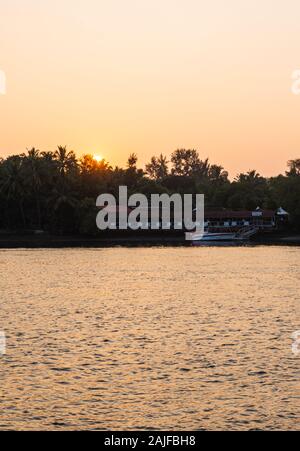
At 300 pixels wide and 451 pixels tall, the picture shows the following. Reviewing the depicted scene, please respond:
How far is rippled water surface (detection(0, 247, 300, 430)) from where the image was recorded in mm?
21969

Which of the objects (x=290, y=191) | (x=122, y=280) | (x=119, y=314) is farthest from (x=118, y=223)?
(x=119, y=314)

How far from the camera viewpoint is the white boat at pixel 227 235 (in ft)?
514

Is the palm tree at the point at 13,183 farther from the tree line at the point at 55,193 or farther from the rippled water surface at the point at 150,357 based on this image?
the rippled water surface at the point at 150,357

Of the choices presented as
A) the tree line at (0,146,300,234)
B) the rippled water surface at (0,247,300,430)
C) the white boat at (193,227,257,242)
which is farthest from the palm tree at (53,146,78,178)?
the rippled water surface at (0,247,300,430)

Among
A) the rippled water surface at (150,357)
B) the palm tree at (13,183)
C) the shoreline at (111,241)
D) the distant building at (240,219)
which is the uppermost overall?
the palm tree at (13,183)

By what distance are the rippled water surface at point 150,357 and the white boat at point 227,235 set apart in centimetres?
9315

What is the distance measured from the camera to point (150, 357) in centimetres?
3027

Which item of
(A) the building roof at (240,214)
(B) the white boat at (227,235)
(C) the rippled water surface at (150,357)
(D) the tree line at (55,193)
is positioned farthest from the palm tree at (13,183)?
(C) the rippled water surface at (150,357)

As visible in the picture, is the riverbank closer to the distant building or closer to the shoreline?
the shoreline

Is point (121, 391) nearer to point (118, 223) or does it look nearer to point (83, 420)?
point (83, 420)

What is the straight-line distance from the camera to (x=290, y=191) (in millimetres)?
171750

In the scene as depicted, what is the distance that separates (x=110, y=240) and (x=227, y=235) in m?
28.0
